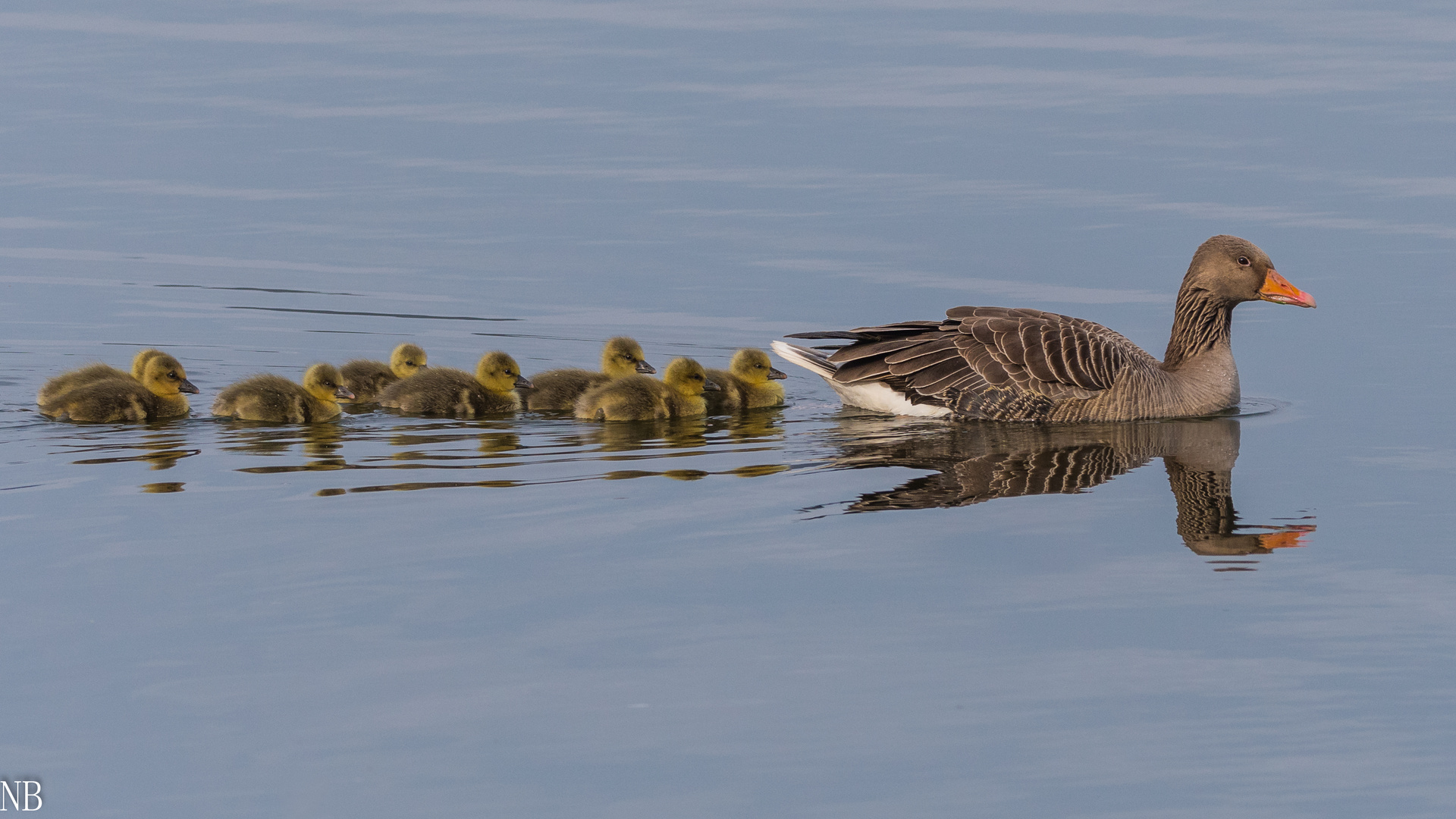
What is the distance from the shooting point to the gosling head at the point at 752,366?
1310 centimetres

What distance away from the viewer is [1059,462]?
36.4 ft

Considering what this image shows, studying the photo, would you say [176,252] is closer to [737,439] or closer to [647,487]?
[737,439]

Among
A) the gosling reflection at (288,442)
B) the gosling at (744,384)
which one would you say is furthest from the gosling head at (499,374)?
the gosling at (744,384)

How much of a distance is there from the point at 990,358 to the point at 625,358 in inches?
110

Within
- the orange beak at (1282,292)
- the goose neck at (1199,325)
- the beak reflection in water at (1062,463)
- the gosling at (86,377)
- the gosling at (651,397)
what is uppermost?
the orange beak at (1282,292)

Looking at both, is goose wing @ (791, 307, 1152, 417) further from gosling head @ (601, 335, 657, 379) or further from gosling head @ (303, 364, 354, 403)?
gosling head @ (303, 364, 354, 403)

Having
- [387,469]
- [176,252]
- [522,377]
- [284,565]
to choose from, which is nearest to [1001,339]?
[522,377]

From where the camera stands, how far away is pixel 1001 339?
41.5 feet

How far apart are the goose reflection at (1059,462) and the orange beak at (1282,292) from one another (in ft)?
3.96

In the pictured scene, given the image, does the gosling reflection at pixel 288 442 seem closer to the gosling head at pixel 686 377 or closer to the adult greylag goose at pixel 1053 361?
the gosling head at pixel 686 377

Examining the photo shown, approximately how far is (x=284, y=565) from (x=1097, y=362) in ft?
21.2

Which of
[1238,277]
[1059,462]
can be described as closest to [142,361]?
[1059,462]

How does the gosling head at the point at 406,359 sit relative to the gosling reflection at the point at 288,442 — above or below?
above

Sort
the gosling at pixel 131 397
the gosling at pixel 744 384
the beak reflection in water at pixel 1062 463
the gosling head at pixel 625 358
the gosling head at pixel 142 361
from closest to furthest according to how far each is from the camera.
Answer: the beak reflection in water at pixel 1062 463 → the gosling at pixel 131 397 → the gosling head at pixel 142 361 → the gosling at pixel 744 384 → the gosling head at pixel 625 358
